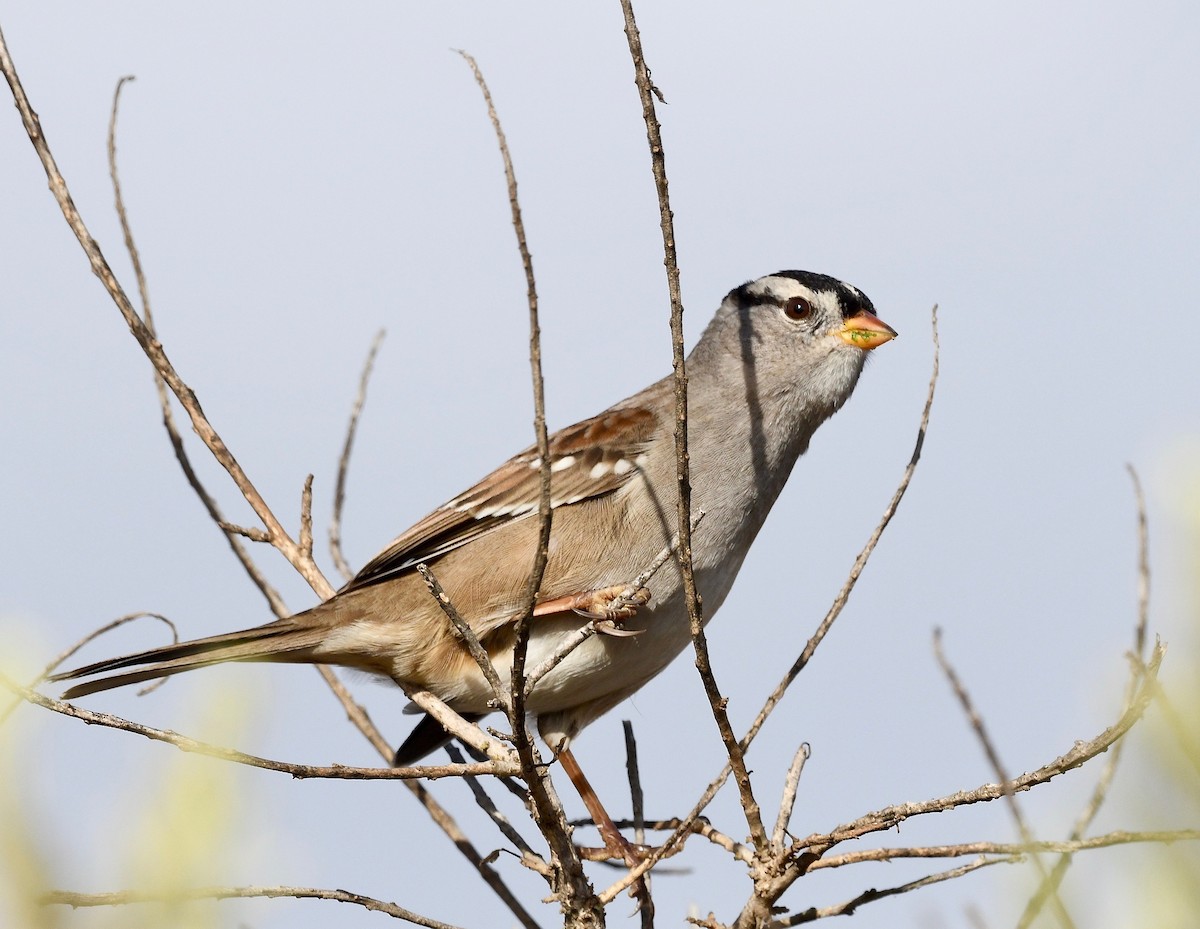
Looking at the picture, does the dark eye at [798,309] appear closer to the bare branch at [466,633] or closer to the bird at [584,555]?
the bird at [584,555]

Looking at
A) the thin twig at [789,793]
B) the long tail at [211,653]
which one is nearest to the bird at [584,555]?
the long tail at [211,653]

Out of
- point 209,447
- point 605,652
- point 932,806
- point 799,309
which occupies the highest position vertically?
point 799,309

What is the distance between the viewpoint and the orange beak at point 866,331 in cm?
479

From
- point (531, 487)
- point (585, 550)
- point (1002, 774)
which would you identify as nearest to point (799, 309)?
point (531, 487)

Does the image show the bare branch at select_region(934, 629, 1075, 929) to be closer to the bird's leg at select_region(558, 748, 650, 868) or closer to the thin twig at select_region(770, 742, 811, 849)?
the thin twig at select_region(770, 742, 811, 849)

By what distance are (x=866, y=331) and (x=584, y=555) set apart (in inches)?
58.7

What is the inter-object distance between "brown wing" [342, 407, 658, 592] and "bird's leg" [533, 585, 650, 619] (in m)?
0.45

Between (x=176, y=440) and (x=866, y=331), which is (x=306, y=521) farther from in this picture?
(x=866, y=331)

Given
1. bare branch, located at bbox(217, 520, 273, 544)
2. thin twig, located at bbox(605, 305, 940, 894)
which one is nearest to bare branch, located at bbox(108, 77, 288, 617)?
bare branch, located at bbox(217, 520, 273, 544)

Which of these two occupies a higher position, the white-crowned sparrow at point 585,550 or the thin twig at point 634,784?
the white-crowned sparrow at point 585,550

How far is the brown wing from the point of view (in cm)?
436

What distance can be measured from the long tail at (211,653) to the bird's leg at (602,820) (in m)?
0.94

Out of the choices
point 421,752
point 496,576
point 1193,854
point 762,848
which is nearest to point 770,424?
point 496,576

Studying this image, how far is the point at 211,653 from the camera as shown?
3887 mm
